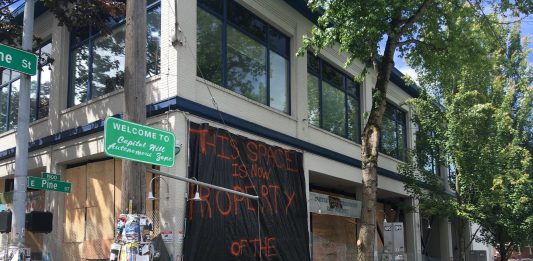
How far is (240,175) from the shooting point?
14031 millimetres

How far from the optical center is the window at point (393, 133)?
24359mm

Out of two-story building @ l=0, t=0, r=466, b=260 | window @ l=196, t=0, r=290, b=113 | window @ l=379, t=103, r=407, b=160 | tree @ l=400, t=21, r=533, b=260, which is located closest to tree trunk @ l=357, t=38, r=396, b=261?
two-story building @ l=0, t=0, r=466, b=260

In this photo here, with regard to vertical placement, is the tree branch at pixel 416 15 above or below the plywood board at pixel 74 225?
above

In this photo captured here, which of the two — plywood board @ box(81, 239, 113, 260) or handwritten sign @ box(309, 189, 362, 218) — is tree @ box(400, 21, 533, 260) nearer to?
handwritten sign @ box(309, 189, 362, 218)

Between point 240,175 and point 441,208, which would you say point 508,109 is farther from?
point 240,175

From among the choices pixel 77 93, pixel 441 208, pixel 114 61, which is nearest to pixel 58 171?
pixel 77 93

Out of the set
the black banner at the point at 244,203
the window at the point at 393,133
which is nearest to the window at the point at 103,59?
the black banner at the point at 244,203

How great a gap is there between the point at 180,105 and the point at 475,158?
39.4ft

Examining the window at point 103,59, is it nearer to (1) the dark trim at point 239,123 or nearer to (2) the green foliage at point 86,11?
(2) the green foliage at point 86,11

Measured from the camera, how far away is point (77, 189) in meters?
15.2

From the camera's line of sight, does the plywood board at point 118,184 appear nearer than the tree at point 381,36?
Result: No

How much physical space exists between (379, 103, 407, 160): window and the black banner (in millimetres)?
8637

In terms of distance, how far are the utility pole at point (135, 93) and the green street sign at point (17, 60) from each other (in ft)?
9.06

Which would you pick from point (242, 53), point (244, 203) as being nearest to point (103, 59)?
point (242, 53)
